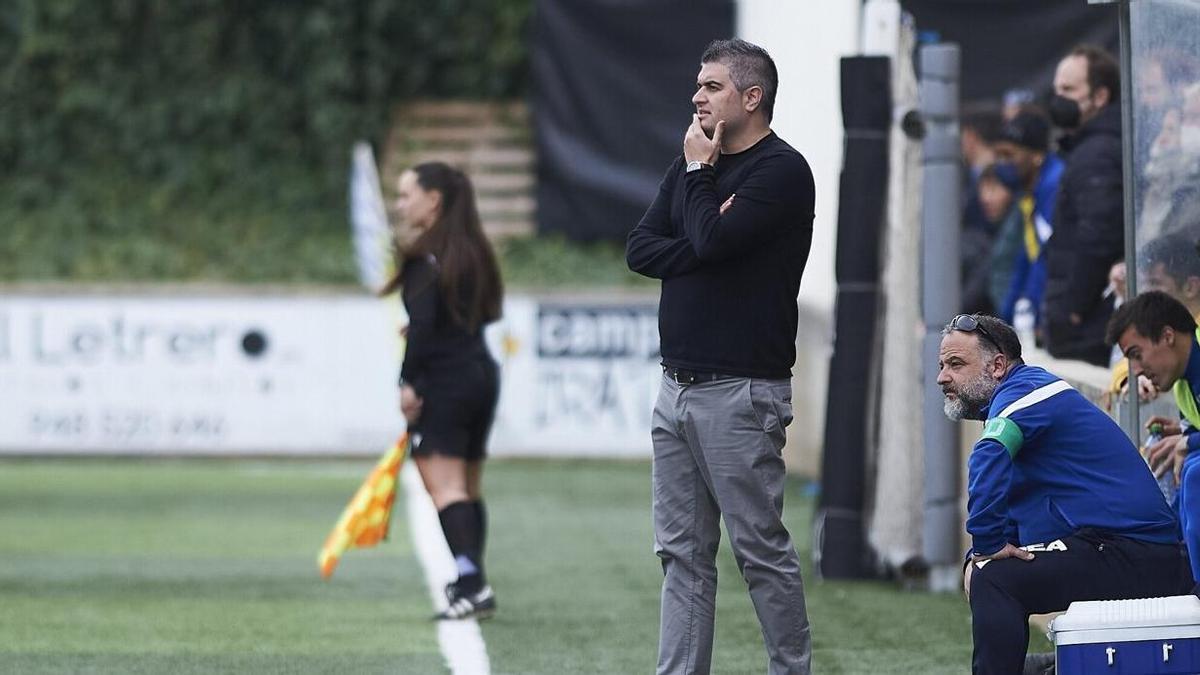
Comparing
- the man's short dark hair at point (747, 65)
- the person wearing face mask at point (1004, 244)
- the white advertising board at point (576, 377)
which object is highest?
the man's short dark hair at point (747, 65)

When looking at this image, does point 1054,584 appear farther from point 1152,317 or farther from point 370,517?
point 370,517

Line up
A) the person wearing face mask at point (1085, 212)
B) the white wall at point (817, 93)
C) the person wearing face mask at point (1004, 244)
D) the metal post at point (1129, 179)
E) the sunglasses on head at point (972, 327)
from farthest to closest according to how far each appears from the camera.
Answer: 1. the white wall at point (817, 93)
2. the person wearing face mask at point (1004, 244)
3. the person wearing face mask at point (1085, 212)
4. the metal post at point (1129, 179)
5. the sunglasses on head at point (972, 327)

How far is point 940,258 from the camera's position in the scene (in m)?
9.38

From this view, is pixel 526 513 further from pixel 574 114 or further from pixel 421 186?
pixel 574 114

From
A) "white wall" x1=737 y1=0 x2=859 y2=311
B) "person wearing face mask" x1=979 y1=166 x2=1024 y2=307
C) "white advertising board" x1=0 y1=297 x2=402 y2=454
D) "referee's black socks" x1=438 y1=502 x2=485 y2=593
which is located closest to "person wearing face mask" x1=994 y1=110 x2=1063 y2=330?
"person wearing face mask" x1=979 y1=166 x2=1024 y2=307

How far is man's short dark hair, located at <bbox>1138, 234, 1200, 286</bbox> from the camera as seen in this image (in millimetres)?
6848

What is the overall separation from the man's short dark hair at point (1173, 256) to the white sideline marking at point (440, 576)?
8.54ft

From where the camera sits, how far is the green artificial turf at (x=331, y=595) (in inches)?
310

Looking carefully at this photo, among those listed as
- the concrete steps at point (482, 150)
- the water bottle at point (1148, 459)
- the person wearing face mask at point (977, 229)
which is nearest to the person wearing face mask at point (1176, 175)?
the water bottle at point (1148, 459)

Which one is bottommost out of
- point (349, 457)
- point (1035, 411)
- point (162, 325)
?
point (349, 457)

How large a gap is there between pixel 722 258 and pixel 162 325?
1214 centimetres

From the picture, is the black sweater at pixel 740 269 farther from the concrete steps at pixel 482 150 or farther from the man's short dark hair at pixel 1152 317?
the concrete steps at pixel 482 150

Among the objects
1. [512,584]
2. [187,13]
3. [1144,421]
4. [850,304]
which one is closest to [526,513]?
[512,584]

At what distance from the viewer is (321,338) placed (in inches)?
693
